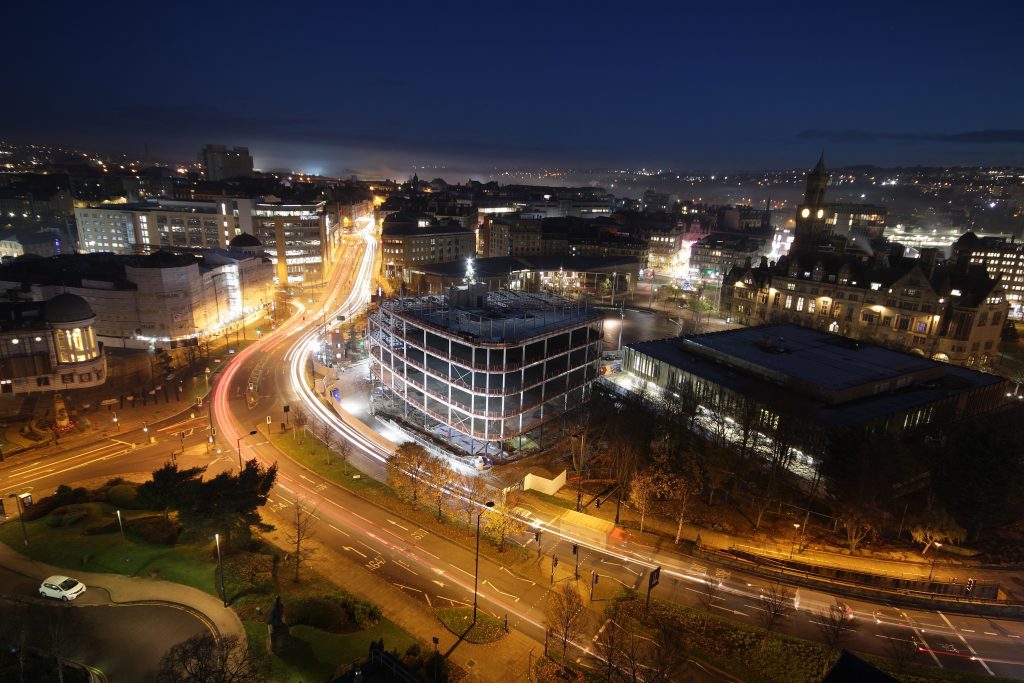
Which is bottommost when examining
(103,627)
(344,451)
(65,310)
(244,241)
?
(344,451)

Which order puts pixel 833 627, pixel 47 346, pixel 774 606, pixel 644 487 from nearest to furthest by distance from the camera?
1. pixel 833 627
2. pixel 774 606
3. pixel 644 487
4. pixel 47 346

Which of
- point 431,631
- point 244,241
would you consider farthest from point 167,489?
point 244,241

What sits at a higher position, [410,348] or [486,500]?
[410,348]

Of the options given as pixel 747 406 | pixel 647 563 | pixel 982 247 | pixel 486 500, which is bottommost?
pixel 647 563

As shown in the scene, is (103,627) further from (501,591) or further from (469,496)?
(469,496)

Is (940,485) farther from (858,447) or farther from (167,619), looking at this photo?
(167,619)

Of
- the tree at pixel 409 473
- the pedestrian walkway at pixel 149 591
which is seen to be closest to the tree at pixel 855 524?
the tree at pixel 409 473

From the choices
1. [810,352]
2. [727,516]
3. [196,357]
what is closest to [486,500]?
[727,516]

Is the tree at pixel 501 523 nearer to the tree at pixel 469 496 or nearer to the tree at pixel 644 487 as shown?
the tree at pixel 469 496
